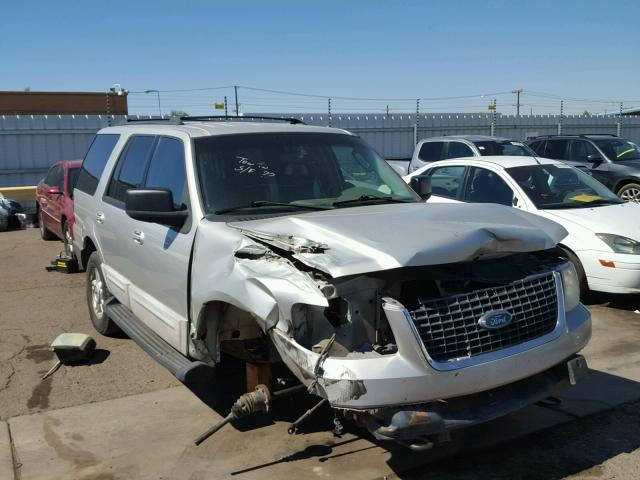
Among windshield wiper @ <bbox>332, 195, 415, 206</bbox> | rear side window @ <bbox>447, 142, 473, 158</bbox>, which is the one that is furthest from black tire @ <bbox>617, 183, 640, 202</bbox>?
windshield wiper @ <bbox>332, 195, 415, 206</bbox>

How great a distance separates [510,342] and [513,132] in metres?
22.6

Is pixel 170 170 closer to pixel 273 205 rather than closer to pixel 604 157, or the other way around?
pixel 273 205

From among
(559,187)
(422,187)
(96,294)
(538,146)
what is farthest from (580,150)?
(96,294)

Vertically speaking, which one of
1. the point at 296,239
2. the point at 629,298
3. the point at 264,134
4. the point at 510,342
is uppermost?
the point at 264,134

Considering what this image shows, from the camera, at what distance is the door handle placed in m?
4.95

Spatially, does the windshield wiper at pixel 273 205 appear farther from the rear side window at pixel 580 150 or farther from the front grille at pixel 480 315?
the rear side window at pixel 580 150

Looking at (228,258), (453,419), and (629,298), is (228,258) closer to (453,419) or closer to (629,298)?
(453,419)

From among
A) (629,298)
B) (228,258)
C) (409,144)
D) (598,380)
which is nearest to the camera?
(228,258)

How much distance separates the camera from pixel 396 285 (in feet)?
11.4

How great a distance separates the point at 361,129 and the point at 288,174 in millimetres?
17576

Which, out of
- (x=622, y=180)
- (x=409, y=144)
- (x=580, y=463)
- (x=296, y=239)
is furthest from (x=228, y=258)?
(x=409, y=144)

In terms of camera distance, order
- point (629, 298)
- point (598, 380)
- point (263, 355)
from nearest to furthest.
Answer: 1. point (263, 355)
2. point (598, 380)
3. point (629, 298)

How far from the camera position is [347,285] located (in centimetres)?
335

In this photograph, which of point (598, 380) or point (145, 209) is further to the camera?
point (598, 380)
